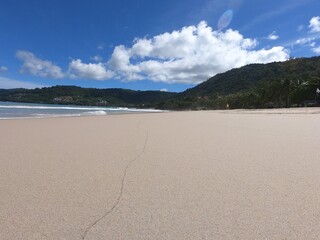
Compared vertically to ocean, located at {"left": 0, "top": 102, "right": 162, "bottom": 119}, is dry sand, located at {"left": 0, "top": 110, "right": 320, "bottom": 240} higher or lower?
higher

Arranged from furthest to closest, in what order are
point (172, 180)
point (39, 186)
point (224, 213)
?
point (172, 180), point (39, 186), point (224, 213)

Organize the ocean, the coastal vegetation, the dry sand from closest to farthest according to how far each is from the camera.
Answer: the dry sand < the ocean < the coastal vegetation

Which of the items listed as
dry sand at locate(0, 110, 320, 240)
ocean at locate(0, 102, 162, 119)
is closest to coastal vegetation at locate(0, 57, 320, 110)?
ocean at locate(0, 102, 162, 119)

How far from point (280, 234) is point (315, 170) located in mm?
2198

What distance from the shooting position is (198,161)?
4.95 metres

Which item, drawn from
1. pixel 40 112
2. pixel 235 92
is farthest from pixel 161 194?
pixel 235 92

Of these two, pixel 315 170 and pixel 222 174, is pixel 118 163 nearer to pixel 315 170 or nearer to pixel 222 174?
pixel 222 174

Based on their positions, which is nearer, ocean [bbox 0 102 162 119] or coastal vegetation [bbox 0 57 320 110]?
ocean [bbox 0 102 162 119]

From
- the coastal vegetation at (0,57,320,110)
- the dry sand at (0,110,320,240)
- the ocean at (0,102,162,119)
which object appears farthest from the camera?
the coastal vegetation at (0,57,320,110)

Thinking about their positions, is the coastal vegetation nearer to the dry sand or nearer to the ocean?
the ocean

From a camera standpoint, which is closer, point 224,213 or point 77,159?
point 224,213

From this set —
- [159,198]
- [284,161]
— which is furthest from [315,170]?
[159,198]

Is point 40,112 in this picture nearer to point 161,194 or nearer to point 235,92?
point 161,194

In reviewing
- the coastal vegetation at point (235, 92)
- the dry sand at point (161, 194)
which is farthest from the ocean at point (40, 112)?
the coastal vegetation at point (235, 92)
